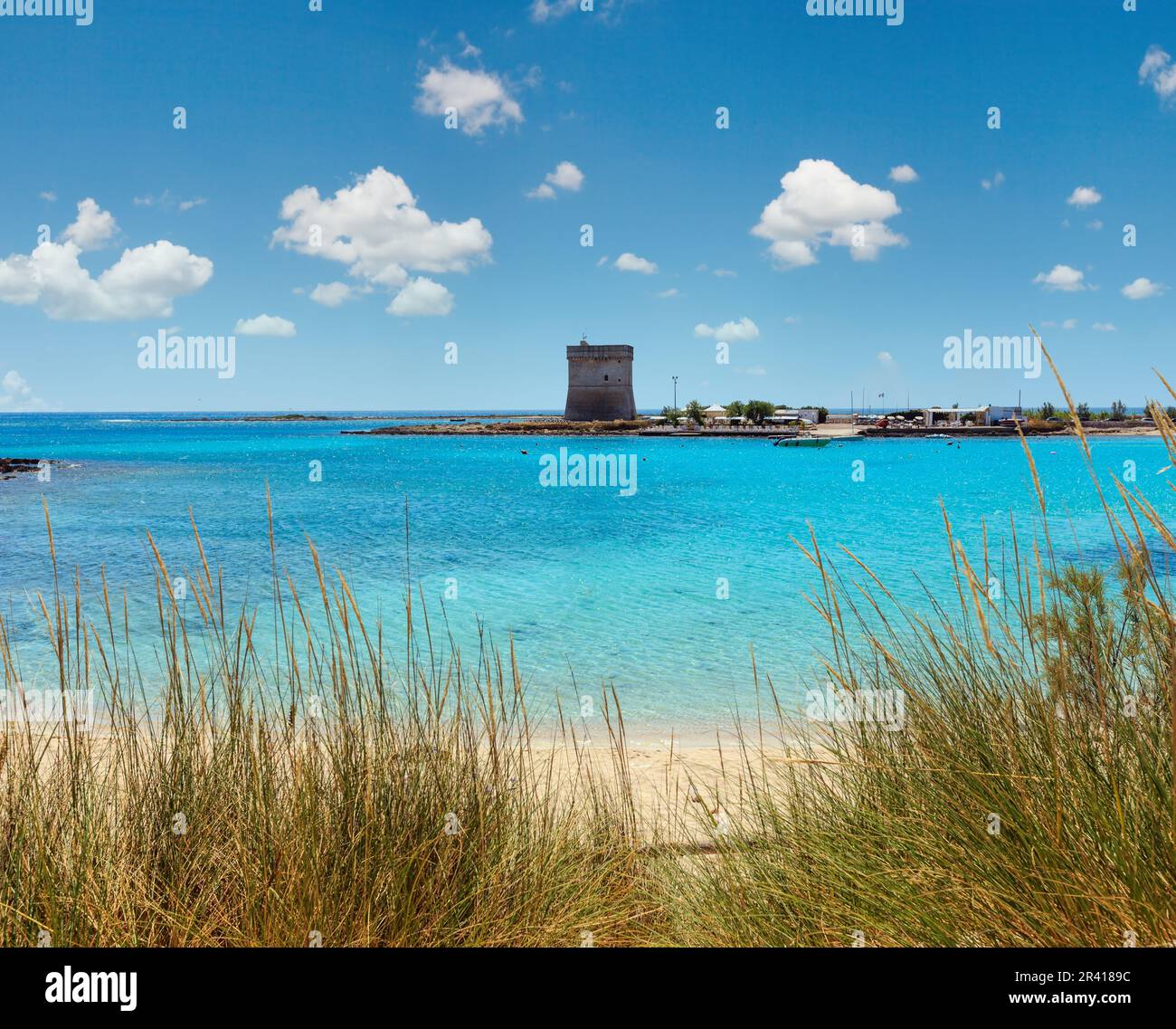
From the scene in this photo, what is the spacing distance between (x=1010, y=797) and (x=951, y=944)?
0.37 meters

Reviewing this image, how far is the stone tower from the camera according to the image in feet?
226

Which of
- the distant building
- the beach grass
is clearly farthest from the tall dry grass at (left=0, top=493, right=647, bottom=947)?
the distant building

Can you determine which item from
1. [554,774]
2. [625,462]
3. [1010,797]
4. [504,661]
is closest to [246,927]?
[1010,797]

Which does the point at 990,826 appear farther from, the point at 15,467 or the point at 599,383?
the point at 599,383

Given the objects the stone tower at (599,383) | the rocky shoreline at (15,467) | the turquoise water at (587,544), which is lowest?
the turquoise water at (587,544)

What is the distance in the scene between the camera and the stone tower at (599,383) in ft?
226

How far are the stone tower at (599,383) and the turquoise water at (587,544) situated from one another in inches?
947

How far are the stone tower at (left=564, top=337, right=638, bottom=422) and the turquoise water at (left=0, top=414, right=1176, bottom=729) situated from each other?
947 inches

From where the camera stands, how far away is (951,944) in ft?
5.72

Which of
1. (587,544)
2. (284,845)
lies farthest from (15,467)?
(284,845)

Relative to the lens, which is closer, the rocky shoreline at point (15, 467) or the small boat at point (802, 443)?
the rocky shoreline at point (15, 467)

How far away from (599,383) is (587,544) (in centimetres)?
5374

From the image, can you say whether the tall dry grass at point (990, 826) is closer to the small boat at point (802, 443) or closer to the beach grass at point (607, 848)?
the beach grass at point (607, 848)

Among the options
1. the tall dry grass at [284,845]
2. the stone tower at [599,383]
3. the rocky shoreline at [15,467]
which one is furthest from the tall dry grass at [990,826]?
the stone tower at [599,383]
